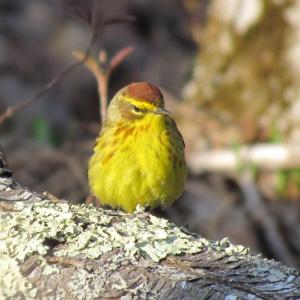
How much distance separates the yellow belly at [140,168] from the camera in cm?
490

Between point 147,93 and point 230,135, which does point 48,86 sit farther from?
point 230,135

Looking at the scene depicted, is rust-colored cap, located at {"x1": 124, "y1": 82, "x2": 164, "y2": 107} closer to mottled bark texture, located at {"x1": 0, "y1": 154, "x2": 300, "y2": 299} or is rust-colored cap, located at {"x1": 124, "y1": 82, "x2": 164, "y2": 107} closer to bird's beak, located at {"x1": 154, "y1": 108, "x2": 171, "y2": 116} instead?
bird's beak, located at {"x1": 154, "y1": 108, "x2": 171, "y2": 116}

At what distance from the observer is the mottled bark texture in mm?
2695

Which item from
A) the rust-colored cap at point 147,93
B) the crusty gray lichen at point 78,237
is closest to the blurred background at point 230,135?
the rust-colored cap at point 147,93

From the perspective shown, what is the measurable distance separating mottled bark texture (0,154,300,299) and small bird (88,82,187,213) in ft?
5.94

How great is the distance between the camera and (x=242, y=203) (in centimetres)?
781

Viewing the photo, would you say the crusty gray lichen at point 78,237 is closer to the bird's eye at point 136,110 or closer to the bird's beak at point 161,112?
the bird's beak at point 161,112

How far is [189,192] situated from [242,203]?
50cm

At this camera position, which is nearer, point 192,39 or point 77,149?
point 77,149

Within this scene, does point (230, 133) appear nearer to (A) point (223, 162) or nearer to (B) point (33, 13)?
(A) point (223, 162)

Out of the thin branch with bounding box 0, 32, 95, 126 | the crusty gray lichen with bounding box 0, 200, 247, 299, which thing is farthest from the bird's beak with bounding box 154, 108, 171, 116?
the crusty gray lichen with bounding box 0, 200, 247, 299

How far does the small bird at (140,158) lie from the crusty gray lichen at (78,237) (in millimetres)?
1746

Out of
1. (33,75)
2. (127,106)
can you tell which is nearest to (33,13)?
(33,75)

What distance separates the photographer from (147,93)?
16.5 ft
